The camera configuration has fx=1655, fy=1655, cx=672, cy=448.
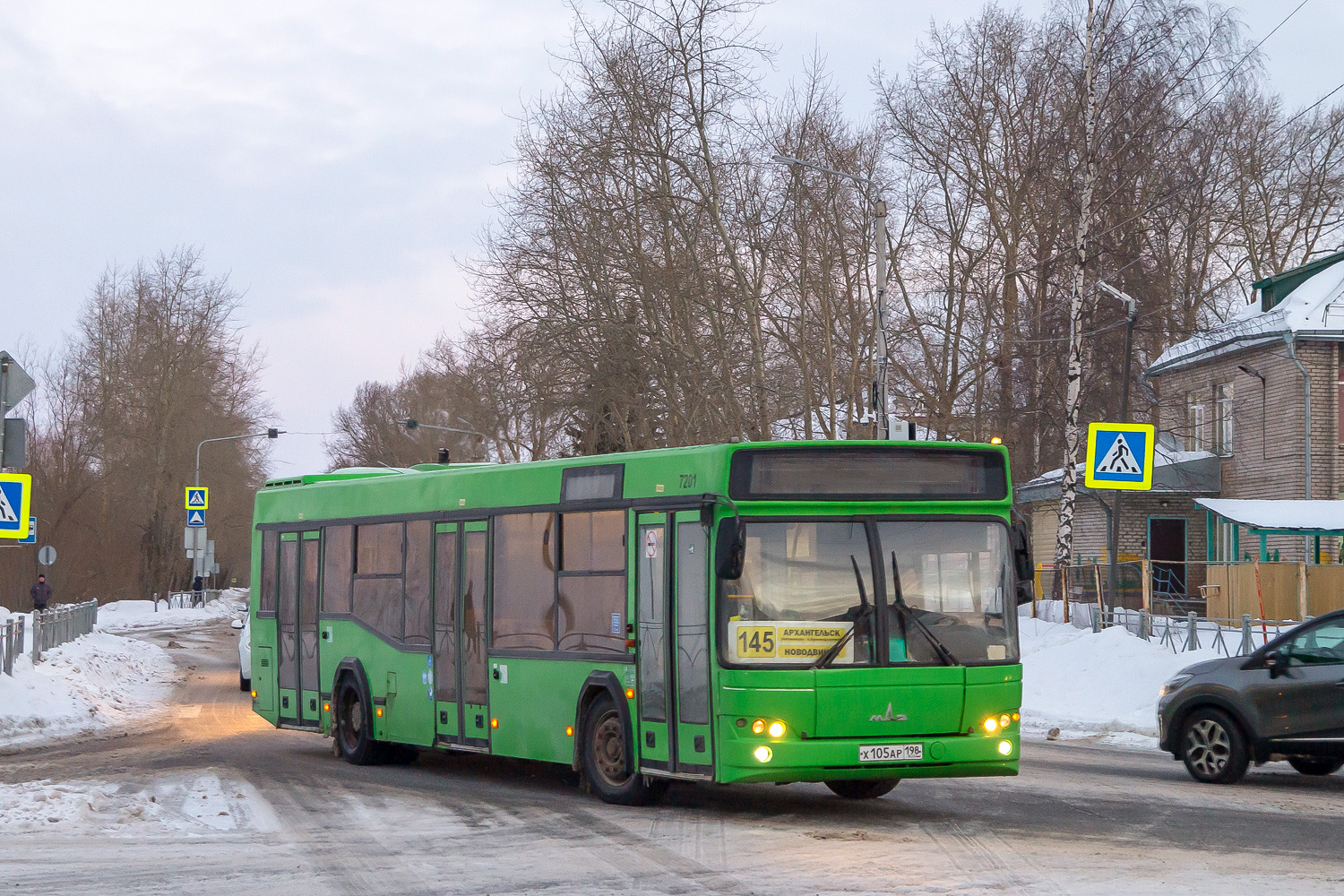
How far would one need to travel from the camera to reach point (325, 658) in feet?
54.6

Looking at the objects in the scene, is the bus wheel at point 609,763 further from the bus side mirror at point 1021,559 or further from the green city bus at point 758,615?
the bus side mirror at point 1021,559

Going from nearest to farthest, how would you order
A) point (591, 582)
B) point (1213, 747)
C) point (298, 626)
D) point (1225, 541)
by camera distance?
point (591, 582), point (1213, 747), point (298, 626), point (1225, 541)

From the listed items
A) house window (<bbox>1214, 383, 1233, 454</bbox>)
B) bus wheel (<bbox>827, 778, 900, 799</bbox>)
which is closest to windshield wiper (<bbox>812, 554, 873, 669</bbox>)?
bus wheel (<bbox>827, 778, 900, 799</bbox>)

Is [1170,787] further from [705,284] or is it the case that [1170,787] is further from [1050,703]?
[705,284]

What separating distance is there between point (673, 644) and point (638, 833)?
1.39m

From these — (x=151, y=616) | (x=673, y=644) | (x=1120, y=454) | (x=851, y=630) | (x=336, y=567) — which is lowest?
(x=151, y=616)

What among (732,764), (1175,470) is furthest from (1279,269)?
(732,764)

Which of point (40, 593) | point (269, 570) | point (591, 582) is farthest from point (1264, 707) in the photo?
point (40, 593)

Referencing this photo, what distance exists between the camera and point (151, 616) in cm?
5775

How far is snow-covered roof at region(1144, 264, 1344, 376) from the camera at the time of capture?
127ft

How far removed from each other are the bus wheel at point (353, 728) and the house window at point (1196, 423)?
32.7 m

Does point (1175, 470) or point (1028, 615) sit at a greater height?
point (1175, 470)

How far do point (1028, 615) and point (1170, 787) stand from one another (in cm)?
2160

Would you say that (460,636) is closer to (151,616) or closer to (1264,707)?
(1264,707)
